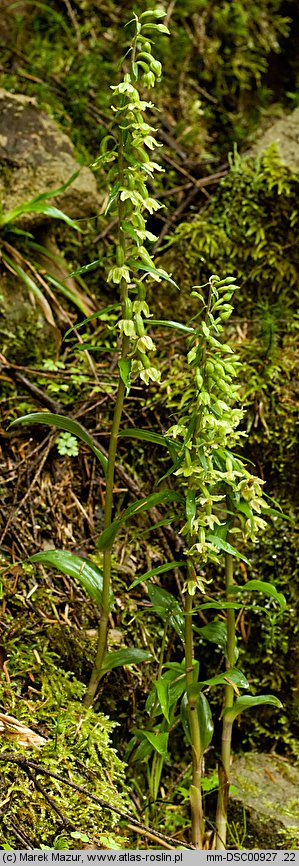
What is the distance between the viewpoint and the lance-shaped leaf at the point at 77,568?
8.44 feet

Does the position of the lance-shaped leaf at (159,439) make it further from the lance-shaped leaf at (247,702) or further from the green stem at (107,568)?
the lance-shaped leaf at (247,702)

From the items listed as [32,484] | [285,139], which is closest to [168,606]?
[32,484]

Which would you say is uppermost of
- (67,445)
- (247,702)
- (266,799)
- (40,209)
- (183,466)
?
(40,209)

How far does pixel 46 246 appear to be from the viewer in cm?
403

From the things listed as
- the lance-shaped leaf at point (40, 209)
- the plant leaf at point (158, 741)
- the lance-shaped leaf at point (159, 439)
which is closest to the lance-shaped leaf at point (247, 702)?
the plant leaf at point (158, 741)

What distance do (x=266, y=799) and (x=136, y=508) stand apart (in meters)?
1.29

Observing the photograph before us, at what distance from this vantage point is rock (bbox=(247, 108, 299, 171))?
4.09 metres

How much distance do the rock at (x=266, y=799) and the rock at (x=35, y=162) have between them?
266cm

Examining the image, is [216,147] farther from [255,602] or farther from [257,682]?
[257,682]

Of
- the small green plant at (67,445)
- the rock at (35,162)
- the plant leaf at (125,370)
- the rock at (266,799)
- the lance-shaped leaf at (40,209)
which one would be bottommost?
the rock at (266,799)

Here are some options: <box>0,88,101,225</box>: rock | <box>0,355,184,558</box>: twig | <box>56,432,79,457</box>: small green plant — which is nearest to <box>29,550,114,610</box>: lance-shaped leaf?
<box>0,355,184,558</box>: twig

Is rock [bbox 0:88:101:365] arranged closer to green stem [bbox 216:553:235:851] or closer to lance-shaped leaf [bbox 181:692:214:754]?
green stem [bbox 216:553:235:851]

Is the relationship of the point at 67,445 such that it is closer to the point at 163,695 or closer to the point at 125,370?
the point at 125,370

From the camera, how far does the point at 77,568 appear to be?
262 centimetres
